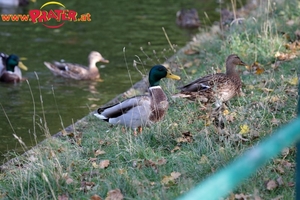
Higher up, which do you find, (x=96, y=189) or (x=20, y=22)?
(x=96, y=189)

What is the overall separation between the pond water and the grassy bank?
116 centimetres

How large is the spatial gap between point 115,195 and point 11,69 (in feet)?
21.6

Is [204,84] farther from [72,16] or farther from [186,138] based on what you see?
[72,16]

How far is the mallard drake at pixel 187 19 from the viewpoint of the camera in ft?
51.9

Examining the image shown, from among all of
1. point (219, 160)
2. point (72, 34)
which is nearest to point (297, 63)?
point (219, 160)

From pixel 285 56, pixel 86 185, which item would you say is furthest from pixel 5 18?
pixel 86 185

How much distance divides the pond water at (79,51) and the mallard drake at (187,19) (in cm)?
18

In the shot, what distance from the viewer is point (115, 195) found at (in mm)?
5297

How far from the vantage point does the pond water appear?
9648 millimetres

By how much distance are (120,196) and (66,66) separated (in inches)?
276

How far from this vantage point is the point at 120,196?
529 cm

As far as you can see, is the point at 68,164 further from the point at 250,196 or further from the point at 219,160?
the point at 250,196

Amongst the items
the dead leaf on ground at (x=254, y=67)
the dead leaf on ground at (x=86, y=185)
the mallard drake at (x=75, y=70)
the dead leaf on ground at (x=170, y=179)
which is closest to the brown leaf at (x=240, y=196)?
the dead leaf on ground at (x=170, y=179)

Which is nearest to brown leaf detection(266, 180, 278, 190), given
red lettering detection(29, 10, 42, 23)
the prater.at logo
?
the prater.at logo
